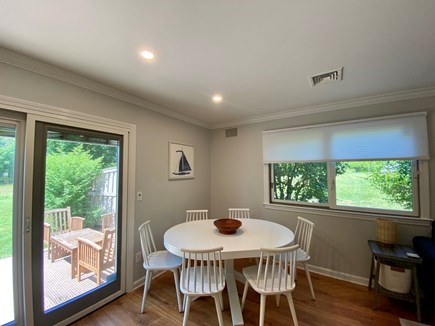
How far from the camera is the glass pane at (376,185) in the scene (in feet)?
7.84

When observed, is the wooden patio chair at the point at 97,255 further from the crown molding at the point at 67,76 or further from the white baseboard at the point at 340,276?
the white baseboard at the point at 340,276

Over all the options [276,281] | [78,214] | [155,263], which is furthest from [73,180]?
[276,281]

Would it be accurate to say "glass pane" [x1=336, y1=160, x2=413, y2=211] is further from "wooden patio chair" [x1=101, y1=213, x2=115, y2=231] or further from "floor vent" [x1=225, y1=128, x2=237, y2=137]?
"wooden patio chair" [x1=101, y1=213, x2=115, y2=231]

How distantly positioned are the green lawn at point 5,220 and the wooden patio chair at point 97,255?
1.76 feet

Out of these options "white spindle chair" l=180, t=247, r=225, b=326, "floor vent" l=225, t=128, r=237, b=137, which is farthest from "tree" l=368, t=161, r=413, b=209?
"white spindle chair" l=180, t=247, r=225, b=326

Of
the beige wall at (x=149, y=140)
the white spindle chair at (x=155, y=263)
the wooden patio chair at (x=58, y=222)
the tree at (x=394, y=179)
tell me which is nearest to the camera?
the beige wall at (x=149, y=140)

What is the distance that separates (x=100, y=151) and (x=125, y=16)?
4.91 feet

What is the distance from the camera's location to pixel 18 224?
1600mm

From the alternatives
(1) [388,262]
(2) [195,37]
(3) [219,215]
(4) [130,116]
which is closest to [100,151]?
(4) [130,116]

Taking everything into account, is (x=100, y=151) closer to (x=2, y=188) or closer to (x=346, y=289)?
(x=2, y=188)

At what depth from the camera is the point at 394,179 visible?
2451 mm

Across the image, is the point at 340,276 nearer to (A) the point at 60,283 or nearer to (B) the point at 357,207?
(B) the point at 357,207

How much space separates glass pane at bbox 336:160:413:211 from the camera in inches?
94.1

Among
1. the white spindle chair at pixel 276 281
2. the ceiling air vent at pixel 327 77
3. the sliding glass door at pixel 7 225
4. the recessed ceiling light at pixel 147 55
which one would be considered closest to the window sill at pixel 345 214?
the white spindle chair at pixel 276 281
